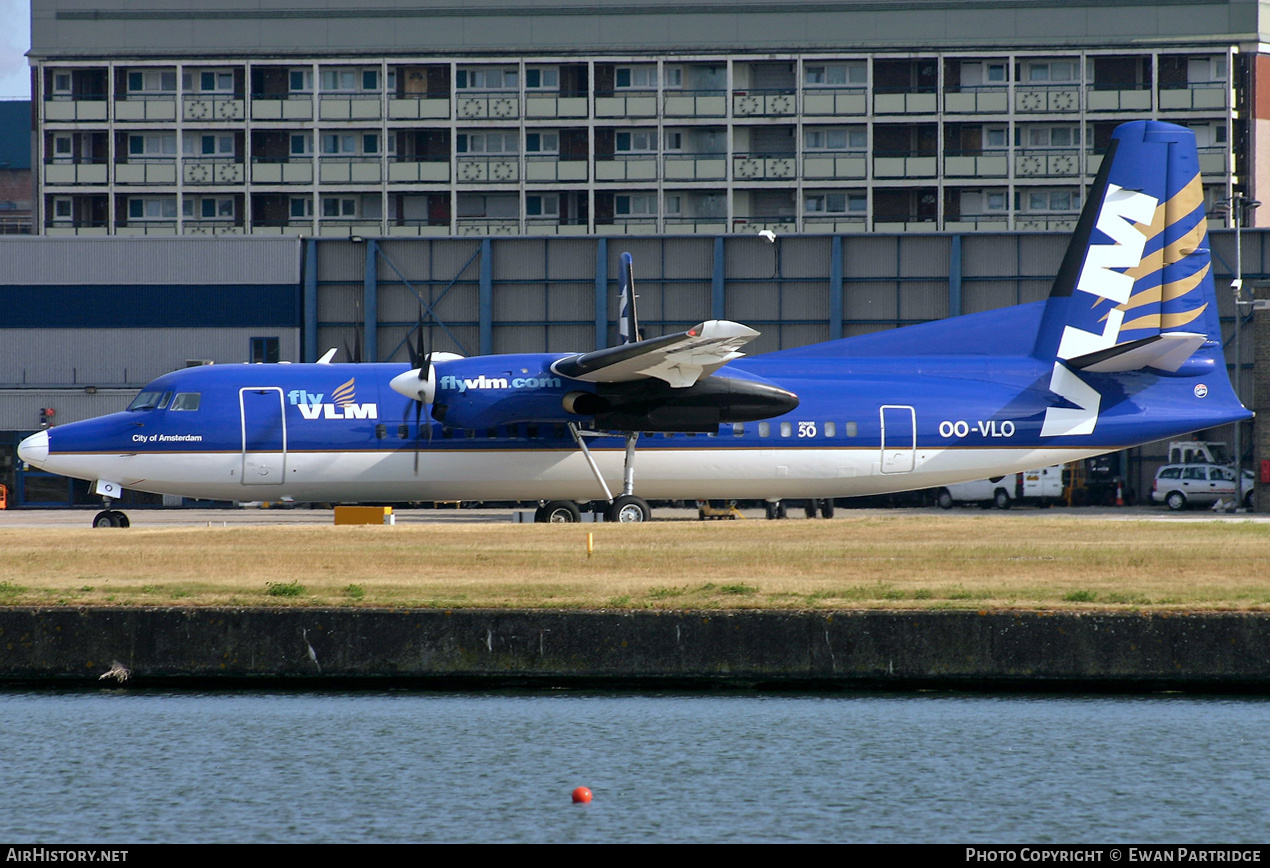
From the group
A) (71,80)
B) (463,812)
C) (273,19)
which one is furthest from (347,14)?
(463,812)

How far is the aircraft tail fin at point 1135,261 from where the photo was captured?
2875 centimetres

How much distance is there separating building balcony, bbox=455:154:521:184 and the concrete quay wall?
61.4 meters

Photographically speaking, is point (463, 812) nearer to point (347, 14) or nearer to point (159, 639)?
point (159, 639)

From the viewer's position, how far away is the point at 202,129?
245 feet

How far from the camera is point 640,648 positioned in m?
14.3

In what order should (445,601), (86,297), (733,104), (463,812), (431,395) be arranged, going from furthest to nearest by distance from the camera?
(733,104) → (86,297) → (431,395) → (445,601) → (463,812)

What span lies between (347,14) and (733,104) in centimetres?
2368

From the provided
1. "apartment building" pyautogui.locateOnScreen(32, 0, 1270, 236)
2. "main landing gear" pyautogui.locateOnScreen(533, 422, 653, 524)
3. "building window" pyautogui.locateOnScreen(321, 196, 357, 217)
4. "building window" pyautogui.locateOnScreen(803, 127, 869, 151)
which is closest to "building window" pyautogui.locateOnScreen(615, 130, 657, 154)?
"apartment building" pyautogui.locateOnScreen(32, 0, 1270, 236)

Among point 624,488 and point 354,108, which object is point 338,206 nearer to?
point 354,108

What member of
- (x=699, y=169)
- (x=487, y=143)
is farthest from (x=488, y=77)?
(x=699, y=169)

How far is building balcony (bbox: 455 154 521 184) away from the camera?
73.7m

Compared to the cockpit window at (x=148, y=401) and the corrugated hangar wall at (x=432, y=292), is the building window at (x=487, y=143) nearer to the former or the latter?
the corrugated hangar wall at (x=432, y=292)

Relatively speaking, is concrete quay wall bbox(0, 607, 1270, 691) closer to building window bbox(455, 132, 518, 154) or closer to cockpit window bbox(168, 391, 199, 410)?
cockpit window bbox(168, 391, 199, 410)

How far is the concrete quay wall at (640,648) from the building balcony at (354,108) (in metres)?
63.6
